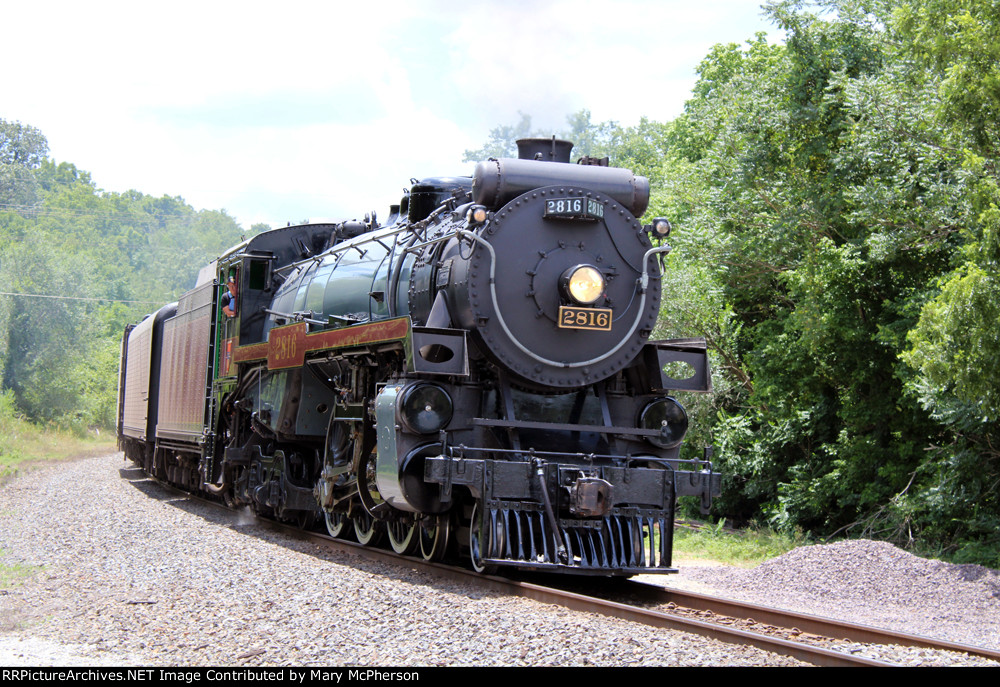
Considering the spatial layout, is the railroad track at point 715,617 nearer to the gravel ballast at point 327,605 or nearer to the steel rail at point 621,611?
the steel rail at point 621,611

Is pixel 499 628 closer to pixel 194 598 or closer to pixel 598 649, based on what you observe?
pixel 598 649

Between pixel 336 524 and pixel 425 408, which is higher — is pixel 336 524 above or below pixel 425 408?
below

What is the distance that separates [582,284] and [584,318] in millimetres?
282

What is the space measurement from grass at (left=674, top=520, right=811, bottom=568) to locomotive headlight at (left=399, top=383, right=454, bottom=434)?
531 centimetres

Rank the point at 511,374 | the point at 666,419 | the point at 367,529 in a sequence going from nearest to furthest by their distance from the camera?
the point at 511,374
the point at 666,419
the point at 367,529

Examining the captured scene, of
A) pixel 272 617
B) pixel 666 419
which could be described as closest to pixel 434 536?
pixel 666 419

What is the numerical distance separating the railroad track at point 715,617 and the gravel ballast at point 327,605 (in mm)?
172

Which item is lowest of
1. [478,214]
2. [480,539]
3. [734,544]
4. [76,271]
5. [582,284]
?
[734,544]

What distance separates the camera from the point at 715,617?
262 inches

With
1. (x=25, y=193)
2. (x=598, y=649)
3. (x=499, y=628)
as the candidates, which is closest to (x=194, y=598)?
(x=499, y=628)

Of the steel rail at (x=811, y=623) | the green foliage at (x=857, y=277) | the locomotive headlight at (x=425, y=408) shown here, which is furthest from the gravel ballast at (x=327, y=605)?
the green foliage at (x=857, y=277)

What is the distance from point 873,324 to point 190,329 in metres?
10.3

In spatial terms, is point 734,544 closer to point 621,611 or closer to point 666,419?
point 666,419

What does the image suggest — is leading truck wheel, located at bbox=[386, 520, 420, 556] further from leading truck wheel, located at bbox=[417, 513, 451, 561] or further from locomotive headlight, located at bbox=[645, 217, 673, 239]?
locomotive headlight, located at bbox=[645, 217, 673, 239]
